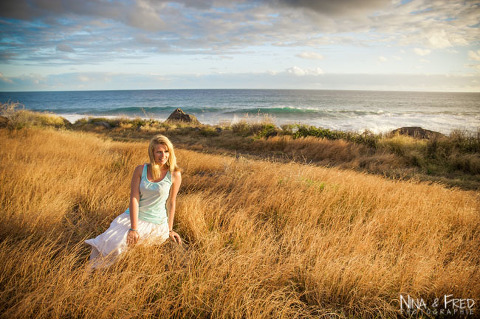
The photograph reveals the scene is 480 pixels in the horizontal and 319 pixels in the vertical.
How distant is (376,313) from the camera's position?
237cm

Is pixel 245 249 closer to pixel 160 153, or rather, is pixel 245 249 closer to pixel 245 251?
pixel 245 251

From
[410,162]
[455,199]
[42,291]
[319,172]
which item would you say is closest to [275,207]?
[319,172]

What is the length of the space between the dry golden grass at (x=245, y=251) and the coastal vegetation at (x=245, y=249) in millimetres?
19

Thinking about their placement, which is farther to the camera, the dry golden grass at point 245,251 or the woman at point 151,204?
the woman at point 151,204

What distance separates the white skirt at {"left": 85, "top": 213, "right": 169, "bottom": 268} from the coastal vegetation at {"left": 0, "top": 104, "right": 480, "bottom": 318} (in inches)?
4.6

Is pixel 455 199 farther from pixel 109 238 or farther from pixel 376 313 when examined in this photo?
pixel 109 238

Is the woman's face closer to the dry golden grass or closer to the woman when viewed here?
the woman

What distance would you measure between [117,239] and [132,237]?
0.16m

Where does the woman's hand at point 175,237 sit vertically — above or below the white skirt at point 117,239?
below

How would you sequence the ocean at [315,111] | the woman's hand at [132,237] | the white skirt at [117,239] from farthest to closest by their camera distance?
the ocean at [315,111] < the woman's hand at [132,237] < the white skirt at [117,239]

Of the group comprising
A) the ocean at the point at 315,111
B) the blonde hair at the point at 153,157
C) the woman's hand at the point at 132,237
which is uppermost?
the ocean at the point at 315,111

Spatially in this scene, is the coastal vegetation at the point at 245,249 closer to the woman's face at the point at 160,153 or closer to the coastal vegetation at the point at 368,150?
the woman's face at the point at 160,153

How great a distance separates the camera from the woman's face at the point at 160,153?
300cm

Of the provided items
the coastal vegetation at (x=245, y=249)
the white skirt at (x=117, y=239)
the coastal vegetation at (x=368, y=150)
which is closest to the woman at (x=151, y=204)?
the white skirt at (x=117, y=239)
